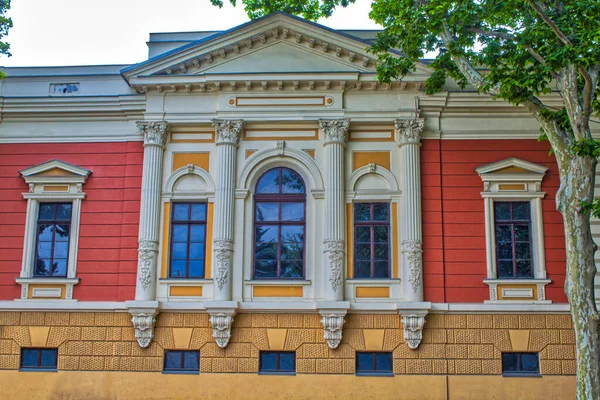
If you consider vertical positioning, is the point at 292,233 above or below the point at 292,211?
below

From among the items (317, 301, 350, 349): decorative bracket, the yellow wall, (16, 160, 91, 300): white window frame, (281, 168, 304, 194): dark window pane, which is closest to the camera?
the yellow wall

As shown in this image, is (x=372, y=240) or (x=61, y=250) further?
(x=61, y=250)

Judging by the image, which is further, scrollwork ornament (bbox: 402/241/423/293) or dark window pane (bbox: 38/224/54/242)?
dark window pane (bbox: 38/224/54/242)

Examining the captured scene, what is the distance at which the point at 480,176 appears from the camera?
16125mm

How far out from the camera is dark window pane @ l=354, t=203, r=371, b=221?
1611cm

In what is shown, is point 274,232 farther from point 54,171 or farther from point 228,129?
point 54,171

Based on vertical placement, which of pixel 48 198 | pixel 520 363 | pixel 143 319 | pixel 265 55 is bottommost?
pixel 520 363

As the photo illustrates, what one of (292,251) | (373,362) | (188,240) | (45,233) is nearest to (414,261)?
(373,362)

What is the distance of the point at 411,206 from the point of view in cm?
1576

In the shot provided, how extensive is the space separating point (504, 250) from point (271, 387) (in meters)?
6.43

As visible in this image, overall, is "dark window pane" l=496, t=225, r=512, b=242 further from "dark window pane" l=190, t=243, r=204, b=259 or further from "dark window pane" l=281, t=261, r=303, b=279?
"dark window pane" l=190, t=243, r=204, b=259

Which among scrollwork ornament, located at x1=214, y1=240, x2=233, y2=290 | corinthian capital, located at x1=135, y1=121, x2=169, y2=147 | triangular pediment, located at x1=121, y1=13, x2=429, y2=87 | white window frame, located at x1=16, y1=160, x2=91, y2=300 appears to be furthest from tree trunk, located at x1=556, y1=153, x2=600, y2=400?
white window frame, located at x1=16, y1=160, x2=91, y2=300

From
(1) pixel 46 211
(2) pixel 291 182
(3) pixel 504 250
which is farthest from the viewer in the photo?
(1) pixel 46 211

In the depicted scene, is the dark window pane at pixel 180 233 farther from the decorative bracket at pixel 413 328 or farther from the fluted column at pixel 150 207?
the decorative bracket at pixel 413 328
